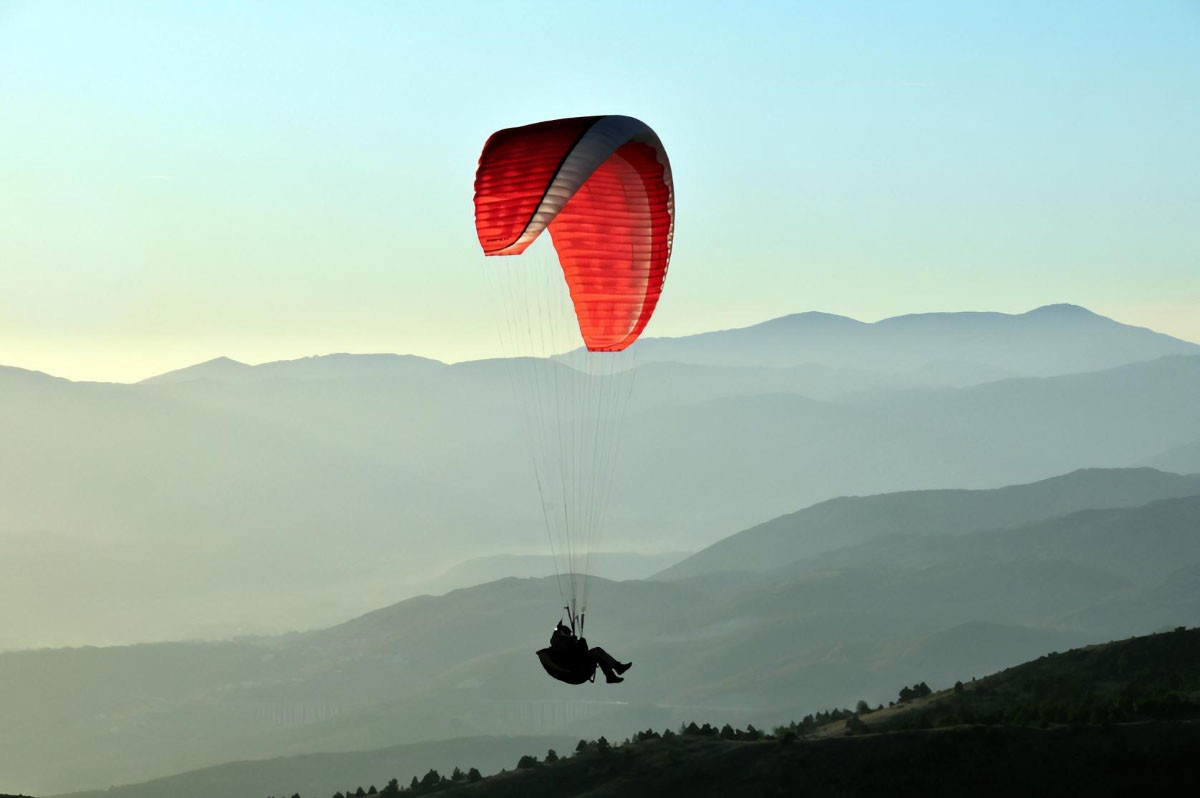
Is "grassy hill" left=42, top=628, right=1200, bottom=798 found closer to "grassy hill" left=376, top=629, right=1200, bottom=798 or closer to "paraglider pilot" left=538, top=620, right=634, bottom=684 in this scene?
"grassy hill" left=376, top=629, right=1200, bottom=798

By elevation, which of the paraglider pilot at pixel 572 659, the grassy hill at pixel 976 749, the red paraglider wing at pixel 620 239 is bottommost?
the grassy hill at pixel 976 749

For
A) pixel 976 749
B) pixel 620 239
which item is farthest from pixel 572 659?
pixel 976 749

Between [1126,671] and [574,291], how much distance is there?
1255 inches

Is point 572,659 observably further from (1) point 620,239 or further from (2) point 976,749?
(2) point 976,749

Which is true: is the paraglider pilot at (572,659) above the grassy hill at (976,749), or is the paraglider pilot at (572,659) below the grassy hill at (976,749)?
above

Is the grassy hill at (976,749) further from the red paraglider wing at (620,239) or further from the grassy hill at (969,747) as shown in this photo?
the red paraglider wing at (620,239)

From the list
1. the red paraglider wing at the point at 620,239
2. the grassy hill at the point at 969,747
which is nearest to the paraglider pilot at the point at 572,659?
the red paraglider wing at the point at 620,239

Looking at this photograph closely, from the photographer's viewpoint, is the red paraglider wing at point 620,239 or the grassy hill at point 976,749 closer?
the red paraglider wing at point 620,239

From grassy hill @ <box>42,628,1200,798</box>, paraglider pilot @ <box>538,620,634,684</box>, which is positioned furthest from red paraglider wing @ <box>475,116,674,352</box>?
grassy hill @ <box>42,628,1200,798</box>

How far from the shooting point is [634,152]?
122 feet

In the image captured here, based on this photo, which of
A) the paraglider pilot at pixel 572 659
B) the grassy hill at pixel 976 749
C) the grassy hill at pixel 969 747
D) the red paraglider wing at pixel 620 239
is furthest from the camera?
the grassy hill at pixel 969 747

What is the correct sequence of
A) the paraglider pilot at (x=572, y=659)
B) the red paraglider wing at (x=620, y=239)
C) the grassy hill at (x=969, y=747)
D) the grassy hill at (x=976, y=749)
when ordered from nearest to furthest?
the paraglider pilot at (x=572, y=659) < the red paraglider wing at (x=620, y=239) < the grassy hill at (x=976, y=749) < the grassy hill at (x=969, y=747)

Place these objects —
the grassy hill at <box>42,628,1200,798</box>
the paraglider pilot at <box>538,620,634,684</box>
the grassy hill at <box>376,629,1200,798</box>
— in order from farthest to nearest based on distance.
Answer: the grassy hill at <box>42,628,1200,798</box>
the grassy hill at <box>376,629,1200,798</box>
the paraglider pilot at <box>538,620,634,684</box>

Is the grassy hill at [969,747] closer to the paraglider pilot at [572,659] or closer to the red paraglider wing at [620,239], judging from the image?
the paraglider pilot at [572,659]
